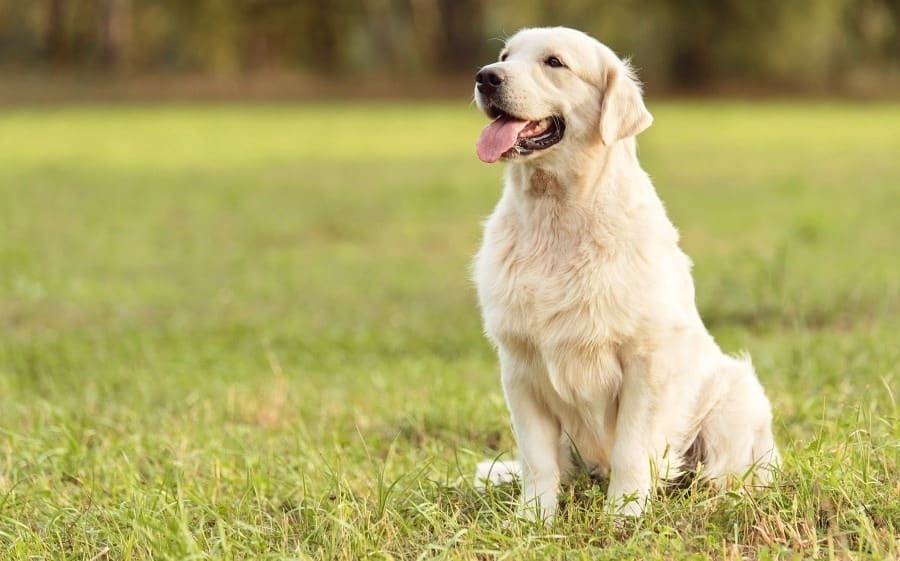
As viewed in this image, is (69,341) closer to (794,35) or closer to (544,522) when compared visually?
(544,522)

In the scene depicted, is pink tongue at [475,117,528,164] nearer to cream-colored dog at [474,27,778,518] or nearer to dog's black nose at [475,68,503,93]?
cream-colored dog at [474,27,778,518]

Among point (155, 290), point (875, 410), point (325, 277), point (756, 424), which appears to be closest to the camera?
point (756, 424)

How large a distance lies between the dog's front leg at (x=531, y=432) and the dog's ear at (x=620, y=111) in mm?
857

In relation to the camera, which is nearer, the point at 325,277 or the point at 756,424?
the point at 756,424

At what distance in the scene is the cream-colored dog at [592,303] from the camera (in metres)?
3.94

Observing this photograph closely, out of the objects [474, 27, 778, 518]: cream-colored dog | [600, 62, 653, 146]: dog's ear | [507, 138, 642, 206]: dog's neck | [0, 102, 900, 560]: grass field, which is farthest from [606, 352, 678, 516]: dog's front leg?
[600, 62, 653, 146]: dog's ear

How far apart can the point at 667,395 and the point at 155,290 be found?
24.8 ft

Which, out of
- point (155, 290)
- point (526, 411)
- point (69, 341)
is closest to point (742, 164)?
point (155, 290)

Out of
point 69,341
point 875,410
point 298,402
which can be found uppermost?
point 875,410

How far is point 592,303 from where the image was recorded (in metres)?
3.91

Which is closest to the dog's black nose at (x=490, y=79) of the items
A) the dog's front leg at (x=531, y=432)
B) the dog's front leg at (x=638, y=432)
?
the dog's front leg at (x=531, y=432)

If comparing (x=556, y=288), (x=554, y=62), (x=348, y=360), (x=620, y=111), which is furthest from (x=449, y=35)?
(x=556, y=288)

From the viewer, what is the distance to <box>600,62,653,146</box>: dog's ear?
4109mm

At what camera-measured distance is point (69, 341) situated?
816 cm
